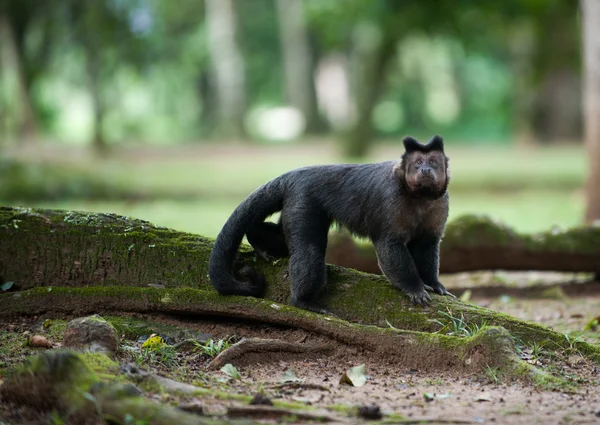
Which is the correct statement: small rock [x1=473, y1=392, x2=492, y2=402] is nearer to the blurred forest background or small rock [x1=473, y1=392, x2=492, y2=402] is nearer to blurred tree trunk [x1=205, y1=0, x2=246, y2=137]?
the blurred forest background

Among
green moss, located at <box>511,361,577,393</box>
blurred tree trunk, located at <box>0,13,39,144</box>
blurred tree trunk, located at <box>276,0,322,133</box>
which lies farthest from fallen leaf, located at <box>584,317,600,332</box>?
blurred tree trunk, located at <box>276,0,322,133</box>

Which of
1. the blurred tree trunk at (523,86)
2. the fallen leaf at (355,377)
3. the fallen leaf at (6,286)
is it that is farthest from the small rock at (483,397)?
the blurred tree trunk at (523,86)

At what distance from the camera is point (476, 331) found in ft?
20.1

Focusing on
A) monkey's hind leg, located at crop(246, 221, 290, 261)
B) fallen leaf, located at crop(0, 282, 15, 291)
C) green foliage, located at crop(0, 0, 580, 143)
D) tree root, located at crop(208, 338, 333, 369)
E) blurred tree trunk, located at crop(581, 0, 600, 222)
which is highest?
green foliage, located at crop(0, 0, 580, 143)

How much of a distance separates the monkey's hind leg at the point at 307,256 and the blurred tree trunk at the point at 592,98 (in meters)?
8.44

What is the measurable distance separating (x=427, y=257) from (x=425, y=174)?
93 centimetres

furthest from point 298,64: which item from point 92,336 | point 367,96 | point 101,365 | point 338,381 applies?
point 101,365

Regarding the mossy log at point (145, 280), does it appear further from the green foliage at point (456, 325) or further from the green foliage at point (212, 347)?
the green foliage at point (212, 347)

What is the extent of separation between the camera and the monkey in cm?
655

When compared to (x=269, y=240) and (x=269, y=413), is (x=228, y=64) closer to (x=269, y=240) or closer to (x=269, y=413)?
(x=269, y=240)

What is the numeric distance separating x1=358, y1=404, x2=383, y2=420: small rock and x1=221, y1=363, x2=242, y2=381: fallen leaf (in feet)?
3.68

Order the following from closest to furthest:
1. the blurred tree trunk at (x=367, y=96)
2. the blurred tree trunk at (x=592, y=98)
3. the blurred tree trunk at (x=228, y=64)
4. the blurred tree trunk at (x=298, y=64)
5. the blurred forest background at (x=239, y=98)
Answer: the blurred tree trunk at (x=592, y=98)
the blurred forest background at (x=239, y=98)
the blurred tree trunk at (x=367, y=96)
the blurred tree trunk at (x=228, y=64)
the blurred tree trunk at (x=298, y=64)

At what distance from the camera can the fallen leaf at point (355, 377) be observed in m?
5.56

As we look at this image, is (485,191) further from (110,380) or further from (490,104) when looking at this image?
(490,104)
